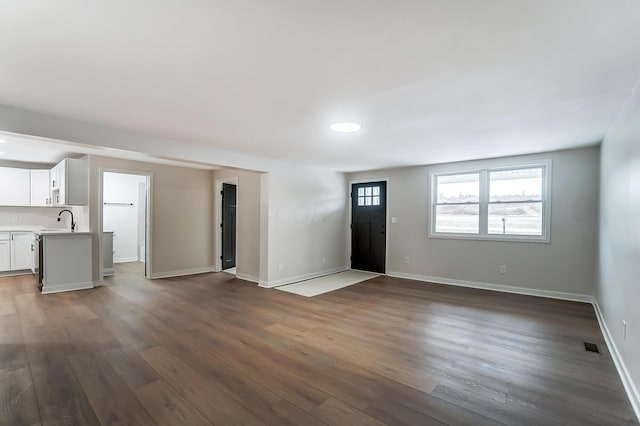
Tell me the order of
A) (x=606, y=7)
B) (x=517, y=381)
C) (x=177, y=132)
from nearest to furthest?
(x=606, y=7)
(x=517, y=381)
(x=177, y=132)

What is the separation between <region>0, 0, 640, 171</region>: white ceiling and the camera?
1.52 meters

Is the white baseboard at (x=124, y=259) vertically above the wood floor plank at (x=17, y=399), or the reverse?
the wood floor plank at (x=17, y=399)

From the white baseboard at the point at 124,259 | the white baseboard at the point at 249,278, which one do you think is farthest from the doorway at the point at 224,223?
the white baseboard at the point at 124,259

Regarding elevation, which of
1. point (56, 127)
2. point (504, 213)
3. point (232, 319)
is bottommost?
point (232, 319)

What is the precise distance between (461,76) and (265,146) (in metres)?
2.91

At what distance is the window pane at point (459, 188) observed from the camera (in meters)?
5.57

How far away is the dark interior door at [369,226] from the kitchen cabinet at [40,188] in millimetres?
6636

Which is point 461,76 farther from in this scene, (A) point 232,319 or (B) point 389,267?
(B) point 389,267

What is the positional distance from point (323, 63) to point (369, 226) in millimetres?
5238

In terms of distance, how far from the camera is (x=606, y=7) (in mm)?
1453

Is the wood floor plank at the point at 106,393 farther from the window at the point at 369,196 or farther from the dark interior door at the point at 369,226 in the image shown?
the window at the point at 369,196

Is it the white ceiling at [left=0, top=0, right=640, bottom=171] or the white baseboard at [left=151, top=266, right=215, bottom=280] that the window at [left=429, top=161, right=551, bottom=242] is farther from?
the white baseboard at [left=151, top=266, right=215, bottom=280]

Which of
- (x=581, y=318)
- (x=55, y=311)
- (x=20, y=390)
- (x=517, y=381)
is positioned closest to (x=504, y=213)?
(x=581, y=318)

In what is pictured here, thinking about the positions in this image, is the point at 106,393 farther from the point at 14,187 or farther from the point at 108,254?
the point at 14,187
